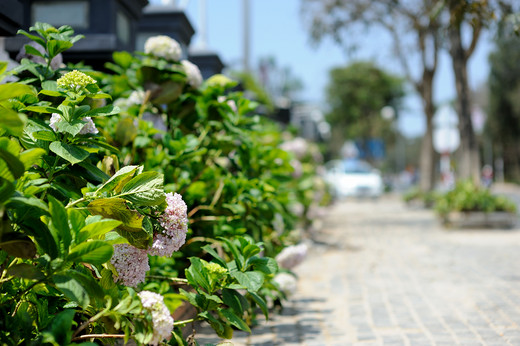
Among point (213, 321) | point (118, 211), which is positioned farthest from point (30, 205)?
point (213, 321)

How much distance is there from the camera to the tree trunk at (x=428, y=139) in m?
20.3

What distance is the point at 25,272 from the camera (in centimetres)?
183

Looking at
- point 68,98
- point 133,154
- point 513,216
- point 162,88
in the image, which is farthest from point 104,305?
point 513,216

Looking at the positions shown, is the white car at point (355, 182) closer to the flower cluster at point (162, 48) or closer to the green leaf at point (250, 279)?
the flower cluster at point (162, 48)

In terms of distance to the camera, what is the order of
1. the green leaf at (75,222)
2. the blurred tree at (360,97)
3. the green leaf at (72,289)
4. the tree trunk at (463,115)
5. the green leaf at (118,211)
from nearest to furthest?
1. the green leaf at (72,289)
2. the green leaf at (75,222)
3. the green leaf at (118,211)
4. the tree trunk at (463,115)
5. the blurred tree at (360,97)

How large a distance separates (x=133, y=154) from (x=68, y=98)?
1.27 m

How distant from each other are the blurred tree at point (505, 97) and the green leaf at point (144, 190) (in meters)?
53.0

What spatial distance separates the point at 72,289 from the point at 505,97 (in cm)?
5537

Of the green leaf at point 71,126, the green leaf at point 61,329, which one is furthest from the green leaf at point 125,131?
the green leaf at point 61,329

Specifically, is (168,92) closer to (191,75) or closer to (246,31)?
(191,75)

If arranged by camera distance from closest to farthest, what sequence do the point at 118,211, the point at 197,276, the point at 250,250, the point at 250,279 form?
the point at 118,211 → the point at 197,276 → the point at 250,279 → the point at 250,250

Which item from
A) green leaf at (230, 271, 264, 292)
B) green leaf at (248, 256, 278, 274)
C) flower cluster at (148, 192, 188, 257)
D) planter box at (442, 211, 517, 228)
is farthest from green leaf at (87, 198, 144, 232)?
planter box at (442, 211, 517, 228)

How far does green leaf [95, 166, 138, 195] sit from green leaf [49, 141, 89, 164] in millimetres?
138

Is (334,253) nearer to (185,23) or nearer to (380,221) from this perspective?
(185,23)
